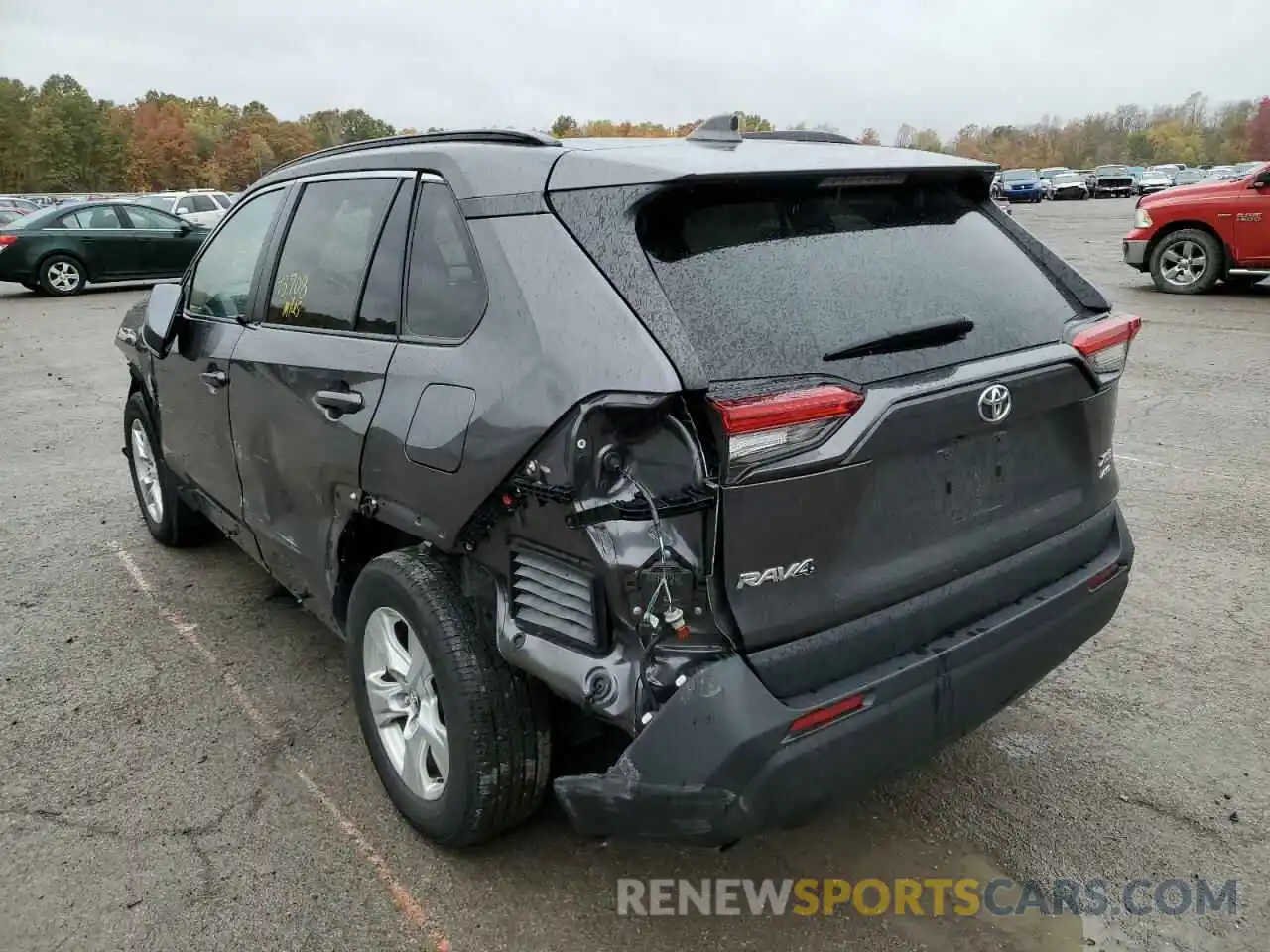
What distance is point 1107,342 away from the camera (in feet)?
8.57

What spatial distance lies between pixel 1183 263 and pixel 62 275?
17.7 m

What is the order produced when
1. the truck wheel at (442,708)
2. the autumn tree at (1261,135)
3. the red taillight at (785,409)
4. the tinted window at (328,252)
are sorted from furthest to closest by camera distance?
1. the autumn tree at (1261,135)
2. the tinted window at (328,252)
3. the truck wheel at (442,708)
4. the red taillight at (785,409)

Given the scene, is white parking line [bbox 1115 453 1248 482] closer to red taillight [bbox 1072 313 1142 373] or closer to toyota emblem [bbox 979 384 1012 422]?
red taillight [bbox 1072 313 1142 373]

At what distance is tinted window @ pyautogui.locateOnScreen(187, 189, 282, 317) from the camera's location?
11.8ft

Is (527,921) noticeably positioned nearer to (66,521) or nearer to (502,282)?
(502,282)

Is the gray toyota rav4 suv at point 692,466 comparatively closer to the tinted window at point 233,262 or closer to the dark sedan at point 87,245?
the tinted window at point 233,262

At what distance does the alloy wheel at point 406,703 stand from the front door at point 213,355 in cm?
118

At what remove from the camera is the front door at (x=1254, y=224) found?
38.5 ft

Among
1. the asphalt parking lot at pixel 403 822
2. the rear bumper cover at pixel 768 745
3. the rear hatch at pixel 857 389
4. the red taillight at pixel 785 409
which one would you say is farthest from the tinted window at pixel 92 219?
the red taillight at pixel 785 409

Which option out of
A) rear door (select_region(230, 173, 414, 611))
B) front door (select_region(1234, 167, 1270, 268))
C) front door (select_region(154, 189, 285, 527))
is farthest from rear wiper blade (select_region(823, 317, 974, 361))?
front door (select_region(1234, 167, 1270, 268))

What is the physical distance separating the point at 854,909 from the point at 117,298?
17.6 m

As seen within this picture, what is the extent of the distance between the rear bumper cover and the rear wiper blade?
681 millimetres

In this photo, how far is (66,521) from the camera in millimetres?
5465

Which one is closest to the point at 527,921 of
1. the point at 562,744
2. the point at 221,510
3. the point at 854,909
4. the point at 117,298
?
the point at 562,744
